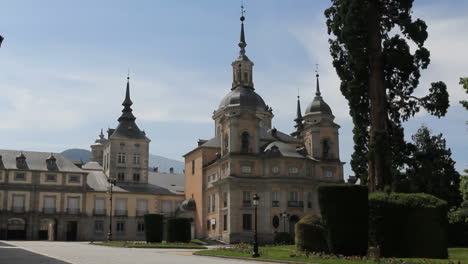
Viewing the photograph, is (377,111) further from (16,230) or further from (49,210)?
(16,230)

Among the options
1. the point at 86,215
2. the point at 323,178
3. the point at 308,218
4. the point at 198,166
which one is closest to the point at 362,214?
the point at 308,218

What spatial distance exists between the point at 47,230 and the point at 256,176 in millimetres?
38870

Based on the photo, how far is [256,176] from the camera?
68.8m

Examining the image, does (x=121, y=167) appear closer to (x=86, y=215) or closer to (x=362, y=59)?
(x=86, y=215)

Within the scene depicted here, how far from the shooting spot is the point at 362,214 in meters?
29.5

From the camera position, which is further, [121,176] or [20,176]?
[121,176]

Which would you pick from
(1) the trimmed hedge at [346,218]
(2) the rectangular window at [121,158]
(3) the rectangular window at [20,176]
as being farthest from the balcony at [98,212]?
(1) the trimmed hedge at [346,218]

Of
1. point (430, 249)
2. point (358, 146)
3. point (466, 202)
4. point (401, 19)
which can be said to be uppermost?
point (401, 19)

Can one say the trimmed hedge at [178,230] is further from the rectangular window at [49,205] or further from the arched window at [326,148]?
the rectangular window at [49,205]

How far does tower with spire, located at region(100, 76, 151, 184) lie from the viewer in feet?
287

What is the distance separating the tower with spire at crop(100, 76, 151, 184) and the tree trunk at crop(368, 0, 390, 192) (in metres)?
58.0

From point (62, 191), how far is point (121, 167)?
11.2 metres

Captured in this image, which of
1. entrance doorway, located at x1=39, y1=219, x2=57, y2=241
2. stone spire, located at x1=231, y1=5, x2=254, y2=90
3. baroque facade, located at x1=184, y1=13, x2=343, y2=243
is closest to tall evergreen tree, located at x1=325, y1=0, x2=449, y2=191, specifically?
baroque facade, located at x1=184, y1=13, x2=343, y2=243

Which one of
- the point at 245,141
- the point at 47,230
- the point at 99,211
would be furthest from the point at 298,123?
the point at 47,230
